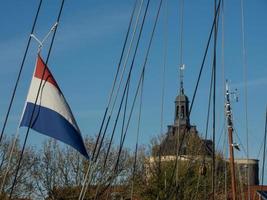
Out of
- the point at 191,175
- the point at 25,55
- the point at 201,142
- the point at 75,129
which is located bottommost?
the point at 75,129

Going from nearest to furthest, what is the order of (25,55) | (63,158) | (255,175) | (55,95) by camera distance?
(25,55) < (55,95) < (63,158) < (255,175)

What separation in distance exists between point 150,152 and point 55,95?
42940mm

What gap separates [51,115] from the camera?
10133mm

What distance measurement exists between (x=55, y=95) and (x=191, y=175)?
34.7m

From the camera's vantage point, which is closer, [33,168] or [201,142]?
[33,168]

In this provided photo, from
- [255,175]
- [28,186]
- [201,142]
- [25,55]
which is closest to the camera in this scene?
[25,55]

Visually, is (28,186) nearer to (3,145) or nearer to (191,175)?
(3,145)

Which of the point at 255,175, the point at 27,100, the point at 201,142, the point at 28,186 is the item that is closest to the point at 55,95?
the point at 27,100

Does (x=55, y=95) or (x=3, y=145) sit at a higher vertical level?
(x=3, y=145)

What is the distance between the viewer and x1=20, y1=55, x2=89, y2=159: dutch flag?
33.0 ft

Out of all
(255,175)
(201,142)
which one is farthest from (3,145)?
(255,175)

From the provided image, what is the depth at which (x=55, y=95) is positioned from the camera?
402 inches

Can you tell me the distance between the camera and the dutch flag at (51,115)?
1007 centimetres

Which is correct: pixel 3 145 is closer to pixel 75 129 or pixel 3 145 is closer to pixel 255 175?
pixel 75 129
